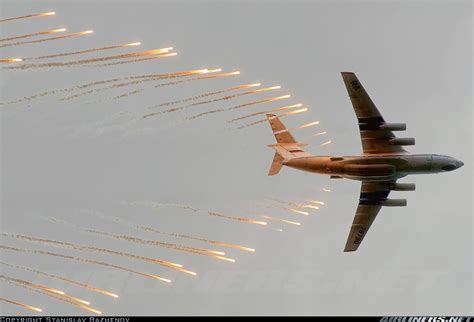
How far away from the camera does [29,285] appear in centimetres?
4422

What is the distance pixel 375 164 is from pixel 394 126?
242cm

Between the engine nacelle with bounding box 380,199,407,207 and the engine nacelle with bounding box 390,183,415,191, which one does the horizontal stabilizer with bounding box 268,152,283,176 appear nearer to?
the engine nacelle with bounding box 380,199,407,207

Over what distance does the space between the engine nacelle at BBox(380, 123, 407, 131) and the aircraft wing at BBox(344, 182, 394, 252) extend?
4.69 metres

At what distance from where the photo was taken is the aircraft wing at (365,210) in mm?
50031

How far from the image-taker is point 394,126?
152 ft

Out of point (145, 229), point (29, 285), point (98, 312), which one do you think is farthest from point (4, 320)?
point (145, 229)

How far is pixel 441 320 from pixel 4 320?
2431 cm

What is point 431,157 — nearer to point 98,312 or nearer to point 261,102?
point 261,102

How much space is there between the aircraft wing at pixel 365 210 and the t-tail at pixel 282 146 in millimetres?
4807

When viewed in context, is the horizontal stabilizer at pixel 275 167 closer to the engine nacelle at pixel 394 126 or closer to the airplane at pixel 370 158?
the airplane at pixel 370 158

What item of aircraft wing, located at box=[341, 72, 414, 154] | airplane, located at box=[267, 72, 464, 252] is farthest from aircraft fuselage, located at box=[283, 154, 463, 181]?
aircraft wing, located at box=[341, 72, 414, 154]

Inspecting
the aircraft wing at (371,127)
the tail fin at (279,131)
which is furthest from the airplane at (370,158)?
the tail fin at (279,131)

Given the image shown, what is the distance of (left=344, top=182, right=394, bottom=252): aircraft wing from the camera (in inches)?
1970

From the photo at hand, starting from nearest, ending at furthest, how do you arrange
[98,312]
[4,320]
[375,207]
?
1. [4,320]
2. [98,312]
3. [375,207]
